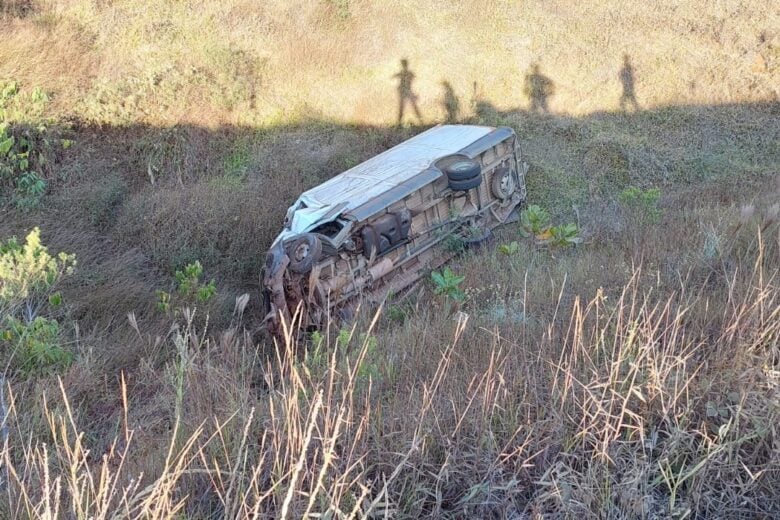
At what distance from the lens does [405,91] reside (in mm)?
12492

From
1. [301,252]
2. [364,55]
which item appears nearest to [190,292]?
[301,252]

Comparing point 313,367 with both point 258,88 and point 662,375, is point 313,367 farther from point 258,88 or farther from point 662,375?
point 258,88

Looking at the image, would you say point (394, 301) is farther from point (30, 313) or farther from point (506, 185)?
point (30, 313)

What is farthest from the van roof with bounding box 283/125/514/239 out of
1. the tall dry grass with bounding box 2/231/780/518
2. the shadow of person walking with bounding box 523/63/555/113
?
the shadow of person walking with bounding box 523/63/555/113

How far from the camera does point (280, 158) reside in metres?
10.2

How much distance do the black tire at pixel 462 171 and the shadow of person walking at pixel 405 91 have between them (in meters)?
4.58

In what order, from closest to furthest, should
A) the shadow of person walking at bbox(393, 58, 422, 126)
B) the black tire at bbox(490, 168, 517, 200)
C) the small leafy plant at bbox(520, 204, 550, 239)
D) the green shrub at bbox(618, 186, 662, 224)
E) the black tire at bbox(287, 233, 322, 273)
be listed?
the black tire at bbox(287, 233, 322, 273) → the small leafy plant at bbox(520, 204, 550, 239) → the green shrub at bbox(618, 186, 662, 224) → the black tire at bbox(490, 168, 517, 200) → the shadow of person walking at bbox(393, 58, 422, 126)

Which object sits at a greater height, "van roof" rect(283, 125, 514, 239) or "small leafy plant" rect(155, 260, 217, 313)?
"van roof" rect(283, 125, 514, 239)

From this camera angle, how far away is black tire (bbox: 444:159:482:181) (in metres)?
7.59

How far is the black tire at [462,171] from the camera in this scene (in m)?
7.59

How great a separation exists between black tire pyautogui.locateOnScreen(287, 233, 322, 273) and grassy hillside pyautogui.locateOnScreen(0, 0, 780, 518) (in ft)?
3.14

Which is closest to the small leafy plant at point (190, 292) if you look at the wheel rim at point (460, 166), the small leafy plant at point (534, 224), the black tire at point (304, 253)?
the black tire at point (304, 253)

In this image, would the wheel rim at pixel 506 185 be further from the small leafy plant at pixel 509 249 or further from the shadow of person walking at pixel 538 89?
the shadow of person walking at pixel 538 89

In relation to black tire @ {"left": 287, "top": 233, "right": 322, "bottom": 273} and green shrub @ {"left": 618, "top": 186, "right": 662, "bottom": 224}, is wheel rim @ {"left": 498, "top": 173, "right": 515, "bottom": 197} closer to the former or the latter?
green shrub @ {"left": 618, "top": 186, "right": 662, "bottom": 224}
